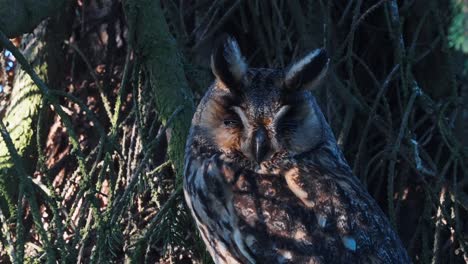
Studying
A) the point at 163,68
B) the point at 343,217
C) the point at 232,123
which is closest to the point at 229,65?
the point at 232,123

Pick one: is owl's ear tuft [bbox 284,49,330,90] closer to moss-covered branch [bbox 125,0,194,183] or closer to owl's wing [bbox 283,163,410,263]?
owl's wing [bbox 283,163,410,263]

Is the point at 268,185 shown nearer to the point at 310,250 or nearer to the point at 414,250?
the point at 310,250

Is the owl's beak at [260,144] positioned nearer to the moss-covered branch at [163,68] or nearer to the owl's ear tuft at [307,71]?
the owl's ear tuft at [307,71]

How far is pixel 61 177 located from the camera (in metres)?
3.11

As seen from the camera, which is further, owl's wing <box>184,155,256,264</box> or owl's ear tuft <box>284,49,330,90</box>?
owl's wing <box>184,155,256,264</box>

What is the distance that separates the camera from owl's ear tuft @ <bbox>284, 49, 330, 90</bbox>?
1962mm

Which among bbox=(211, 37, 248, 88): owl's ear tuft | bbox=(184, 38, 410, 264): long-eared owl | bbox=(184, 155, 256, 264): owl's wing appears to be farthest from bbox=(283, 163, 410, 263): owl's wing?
bbox=(211, 37, 248, 88): owl's ear tuft

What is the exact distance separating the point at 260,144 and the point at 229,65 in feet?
0.74

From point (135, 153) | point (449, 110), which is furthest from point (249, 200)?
point (449, 110)

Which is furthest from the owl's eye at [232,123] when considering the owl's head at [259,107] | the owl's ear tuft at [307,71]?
the owl's ear tuft at [307,71]

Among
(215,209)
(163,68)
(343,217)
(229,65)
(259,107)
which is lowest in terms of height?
(343,217)

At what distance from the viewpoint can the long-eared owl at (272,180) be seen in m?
1.96

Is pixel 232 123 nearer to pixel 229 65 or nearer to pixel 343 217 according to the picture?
pixel 229 65

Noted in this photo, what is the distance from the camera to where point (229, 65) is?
1.98m
